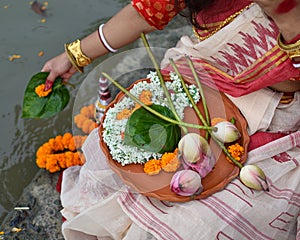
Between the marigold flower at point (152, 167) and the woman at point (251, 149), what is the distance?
0.22 ft

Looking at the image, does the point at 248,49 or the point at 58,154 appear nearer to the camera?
the point at 248,49

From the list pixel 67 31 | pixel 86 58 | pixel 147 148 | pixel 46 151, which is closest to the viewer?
pixel 147 148

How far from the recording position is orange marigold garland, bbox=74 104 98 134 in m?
1.31

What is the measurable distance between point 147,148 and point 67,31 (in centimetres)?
125

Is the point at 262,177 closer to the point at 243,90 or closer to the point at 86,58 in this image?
the point at 243,90

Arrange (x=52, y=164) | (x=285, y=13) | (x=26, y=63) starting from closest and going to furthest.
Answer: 1. (x=285, y=13)
2. (x=52, y=164)
3. (x=26, y=63)

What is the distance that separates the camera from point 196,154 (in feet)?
3.66

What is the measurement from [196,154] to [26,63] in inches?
49.4

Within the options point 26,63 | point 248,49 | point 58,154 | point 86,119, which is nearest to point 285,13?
point 248,49

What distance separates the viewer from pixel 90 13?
229 cm

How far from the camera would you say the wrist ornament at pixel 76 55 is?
4.50ft

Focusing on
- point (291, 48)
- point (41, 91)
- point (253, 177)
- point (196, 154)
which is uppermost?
point (41, 91)

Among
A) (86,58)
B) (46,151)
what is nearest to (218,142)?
(86,58)

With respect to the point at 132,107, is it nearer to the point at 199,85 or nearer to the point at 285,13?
the point at 199,85
